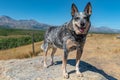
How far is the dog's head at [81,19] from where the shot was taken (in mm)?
10180

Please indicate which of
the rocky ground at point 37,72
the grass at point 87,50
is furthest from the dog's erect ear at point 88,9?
the grass at point 87,50

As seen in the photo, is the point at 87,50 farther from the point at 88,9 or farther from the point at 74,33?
the point at 88,9

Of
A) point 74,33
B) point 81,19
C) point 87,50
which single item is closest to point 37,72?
point 74,33

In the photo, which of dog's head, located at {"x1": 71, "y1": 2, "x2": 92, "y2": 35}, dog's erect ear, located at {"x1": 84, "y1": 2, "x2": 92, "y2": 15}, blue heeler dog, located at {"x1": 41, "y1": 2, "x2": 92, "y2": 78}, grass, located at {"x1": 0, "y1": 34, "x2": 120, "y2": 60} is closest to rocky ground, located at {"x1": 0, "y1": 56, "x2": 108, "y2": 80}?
blue heeler dog, located at {"x1": 41, "y1": 2, "x2": 92, "y2": 78}

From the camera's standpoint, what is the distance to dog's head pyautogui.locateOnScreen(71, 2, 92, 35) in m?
10.2

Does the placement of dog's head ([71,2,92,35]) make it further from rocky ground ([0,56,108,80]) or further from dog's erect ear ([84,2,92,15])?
rocky ground ([0,56,108,80])

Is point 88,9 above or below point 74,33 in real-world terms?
above

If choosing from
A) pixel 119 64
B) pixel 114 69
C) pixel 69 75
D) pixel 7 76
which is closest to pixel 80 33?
pixel 69 75

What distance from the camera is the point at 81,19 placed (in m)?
10.2

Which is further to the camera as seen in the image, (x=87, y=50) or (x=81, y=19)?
(x=87, y=50)

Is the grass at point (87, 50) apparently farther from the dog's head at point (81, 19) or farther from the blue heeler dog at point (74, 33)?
the dog's head at point (81, 19)

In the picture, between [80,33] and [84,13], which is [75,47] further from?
[84,13]

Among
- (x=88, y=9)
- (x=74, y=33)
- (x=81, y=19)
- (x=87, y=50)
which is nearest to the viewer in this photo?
(x=81, y=19)

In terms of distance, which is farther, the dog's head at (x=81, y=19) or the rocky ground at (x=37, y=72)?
the rocky ground at (x=37, y=72)
